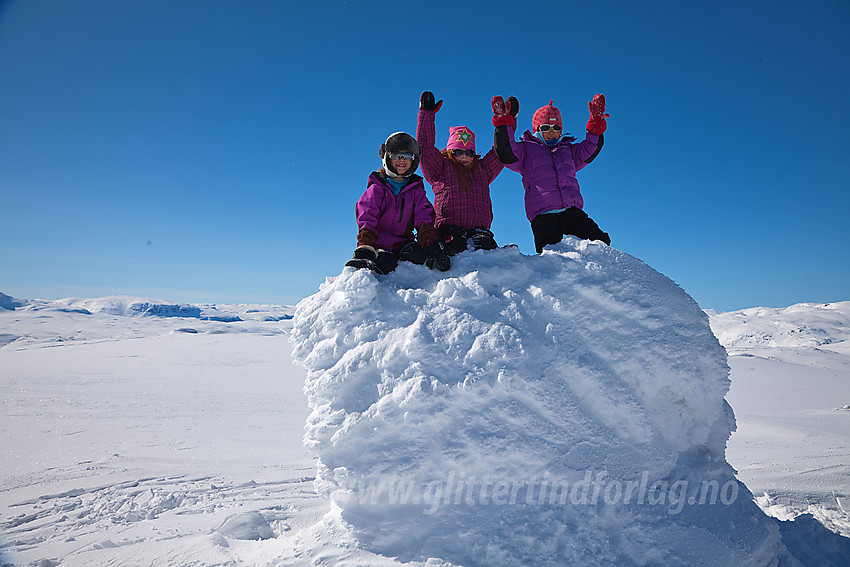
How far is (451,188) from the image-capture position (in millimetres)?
3156

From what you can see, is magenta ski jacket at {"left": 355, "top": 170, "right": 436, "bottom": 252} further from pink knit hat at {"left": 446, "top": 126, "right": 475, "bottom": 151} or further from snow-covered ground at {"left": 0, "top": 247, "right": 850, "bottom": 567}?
pink knit hat at {"left": 446, "top": 126, "right": 475, "bottom": 151}

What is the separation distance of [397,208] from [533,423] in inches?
63.8

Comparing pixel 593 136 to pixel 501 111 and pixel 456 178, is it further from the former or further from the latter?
pixel 456 178

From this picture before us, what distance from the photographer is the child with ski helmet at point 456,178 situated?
310 cm

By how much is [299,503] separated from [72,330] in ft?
154

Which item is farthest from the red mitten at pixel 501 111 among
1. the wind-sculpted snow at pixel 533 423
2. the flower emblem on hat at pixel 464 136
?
the wind-sculpted snow at pixel 533 423

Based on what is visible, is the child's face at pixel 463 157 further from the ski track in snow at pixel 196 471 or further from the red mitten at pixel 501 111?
the ski track in snow at pixel 196 471

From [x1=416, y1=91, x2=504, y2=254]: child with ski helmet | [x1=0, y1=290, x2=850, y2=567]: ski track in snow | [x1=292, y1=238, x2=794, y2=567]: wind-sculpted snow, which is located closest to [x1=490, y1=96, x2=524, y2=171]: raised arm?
[x1=416, y1=91, x2=504, y2=254]: child with ski helmet

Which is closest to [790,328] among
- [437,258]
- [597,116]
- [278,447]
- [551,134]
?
[597,116]

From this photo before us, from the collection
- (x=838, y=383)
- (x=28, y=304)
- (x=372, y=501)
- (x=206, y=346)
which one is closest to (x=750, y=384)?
(x=838, y=383)

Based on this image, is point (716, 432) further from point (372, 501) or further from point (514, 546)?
point (372, 501)

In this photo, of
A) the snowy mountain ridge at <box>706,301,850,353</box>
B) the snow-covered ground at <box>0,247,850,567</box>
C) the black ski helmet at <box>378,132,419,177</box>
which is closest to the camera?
the snow-covered ground at <box>0,247,850,567</box>

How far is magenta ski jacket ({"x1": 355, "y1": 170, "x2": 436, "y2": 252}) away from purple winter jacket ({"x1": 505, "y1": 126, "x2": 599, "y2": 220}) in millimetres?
890

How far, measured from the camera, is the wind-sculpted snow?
1.91 m
